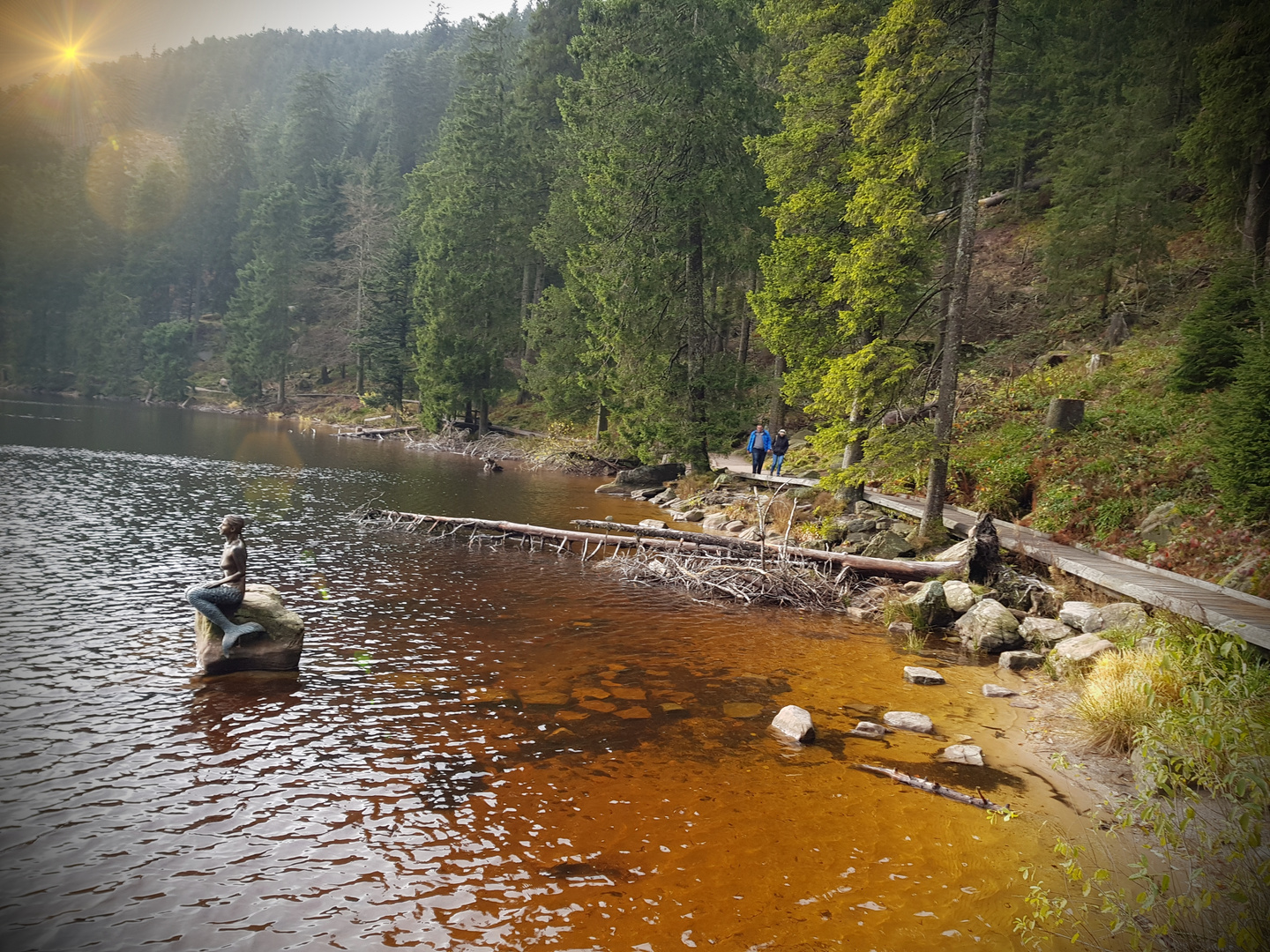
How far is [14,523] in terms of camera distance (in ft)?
58.9

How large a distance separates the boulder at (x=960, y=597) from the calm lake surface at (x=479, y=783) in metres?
1.97

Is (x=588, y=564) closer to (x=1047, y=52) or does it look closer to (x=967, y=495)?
(x=967, y=495)

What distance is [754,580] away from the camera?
640 inches

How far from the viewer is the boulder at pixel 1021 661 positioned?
1158cm

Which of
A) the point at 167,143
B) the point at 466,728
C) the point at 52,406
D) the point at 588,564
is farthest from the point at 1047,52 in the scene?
the point at 167,143

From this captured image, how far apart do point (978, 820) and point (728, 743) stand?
2880mm

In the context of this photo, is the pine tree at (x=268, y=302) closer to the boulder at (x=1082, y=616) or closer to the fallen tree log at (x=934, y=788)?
the boulder at (x=1082, y=616)

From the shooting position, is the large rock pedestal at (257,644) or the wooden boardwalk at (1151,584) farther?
the large rock pedestal at (257,644)

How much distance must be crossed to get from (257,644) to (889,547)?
14.0 metres

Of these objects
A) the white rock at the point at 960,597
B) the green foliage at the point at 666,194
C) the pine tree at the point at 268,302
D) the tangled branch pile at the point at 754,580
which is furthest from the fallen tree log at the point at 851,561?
the pine tree at the point at 268,302

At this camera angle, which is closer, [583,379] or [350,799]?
[350,799]

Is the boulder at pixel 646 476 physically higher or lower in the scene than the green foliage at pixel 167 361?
lower

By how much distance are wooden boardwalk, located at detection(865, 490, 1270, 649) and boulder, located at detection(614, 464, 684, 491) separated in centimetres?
1588

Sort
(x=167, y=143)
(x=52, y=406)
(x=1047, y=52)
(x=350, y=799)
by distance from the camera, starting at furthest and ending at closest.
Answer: (x=167, y=143) → (x=52, y=406) → (x=1047, y=52) → (x=350, y=799)
